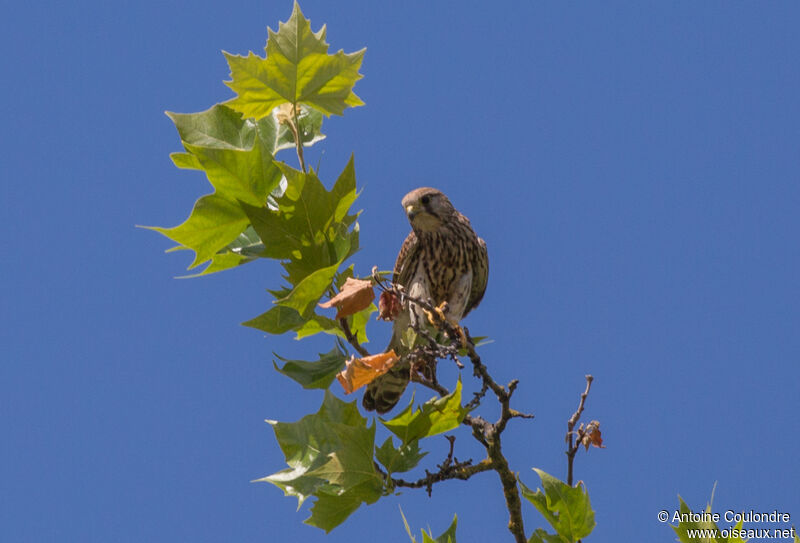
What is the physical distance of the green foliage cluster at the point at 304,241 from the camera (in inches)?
155

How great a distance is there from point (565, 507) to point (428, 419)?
0.68 metres

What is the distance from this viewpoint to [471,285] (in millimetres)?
6211

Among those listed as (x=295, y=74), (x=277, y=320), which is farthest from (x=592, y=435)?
(x=295, y=74)

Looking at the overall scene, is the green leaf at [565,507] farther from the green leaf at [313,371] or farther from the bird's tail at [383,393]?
the bird's tail at [383,393]

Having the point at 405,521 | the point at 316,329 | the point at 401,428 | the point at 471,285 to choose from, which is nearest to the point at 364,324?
the point at 316,329

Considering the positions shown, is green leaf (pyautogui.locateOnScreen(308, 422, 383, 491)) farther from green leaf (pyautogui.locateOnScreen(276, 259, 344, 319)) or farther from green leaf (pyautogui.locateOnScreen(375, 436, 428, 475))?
green leaf (pyautogui.locateOnScreen(276, 259, 344, 319))

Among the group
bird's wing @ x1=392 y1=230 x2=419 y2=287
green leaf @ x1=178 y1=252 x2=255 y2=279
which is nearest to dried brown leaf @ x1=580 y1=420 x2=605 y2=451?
green leaf @ x1=178 y1=252 x2=255 y2=279

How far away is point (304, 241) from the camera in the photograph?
13.7 feet

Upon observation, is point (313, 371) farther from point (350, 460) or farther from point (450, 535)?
point (450, 535)

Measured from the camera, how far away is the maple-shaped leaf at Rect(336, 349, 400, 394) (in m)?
3.77

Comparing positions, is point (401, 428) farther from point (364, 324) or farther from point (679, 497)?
point (679, 497)

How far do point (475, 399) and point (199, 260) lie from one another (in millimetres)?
1387

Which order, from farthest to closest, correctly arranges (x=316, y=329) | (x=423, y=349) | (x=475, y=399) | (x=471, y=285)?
(x=471, y=285) < (x=316, y=329) < (x=475, y=399) < (x=423, y=349)

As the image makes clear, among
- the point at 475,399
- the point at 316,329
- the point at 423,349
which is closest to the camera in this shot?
the point at 423,349
